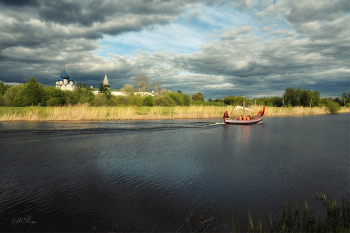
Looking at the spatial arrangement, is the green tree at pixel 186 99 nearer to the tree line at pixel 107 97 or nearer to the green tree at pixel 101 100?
the tree line at pixel 107 97

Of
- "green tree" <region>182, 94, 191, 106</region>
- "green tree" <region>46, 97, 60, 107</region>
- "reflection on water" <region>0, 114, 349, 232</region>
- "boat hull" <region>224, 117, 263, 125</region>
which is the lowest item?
"reflection on water" <region>0, 114, 349, 232</region>

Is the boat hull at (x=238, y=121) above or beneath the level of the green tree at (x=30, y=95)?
beneath

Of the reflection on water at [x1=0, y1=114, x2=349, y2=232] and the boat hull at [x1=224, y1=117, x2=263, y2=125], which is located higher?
the boat hull at [x1=224, y1=117, x2=263, y2=125]

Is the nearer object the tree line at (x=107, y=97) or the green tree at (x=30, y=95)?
the tree line at (x=107, y=97)

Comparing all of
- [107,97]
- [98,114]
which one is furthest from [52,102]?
[98,114]

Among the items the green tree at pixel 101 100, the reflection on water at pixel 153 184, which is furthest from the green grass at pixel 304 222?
the green tree at pixel 101 100

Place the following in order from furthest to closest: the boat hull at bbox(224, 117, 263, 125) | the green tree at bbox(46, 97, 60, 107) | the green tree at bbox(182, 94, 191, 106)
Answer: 1. the green tree at bbox(182, 94, 191, 106)
2. the green tree at bbox(46, 97, 60, 107)
3. the boat hull at bbox(224, 117, 263, 125)

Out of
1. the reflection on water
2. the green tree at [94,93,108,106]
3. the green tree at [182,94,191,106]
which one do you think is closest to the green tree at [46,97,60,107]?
the green tree at [94,93,108,106]

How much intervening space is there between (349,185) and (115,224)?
21.8 feet

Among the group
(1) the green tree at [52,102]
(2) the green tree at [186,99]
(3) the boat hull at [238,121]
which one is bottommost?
(3) the boat hull at [238,121]

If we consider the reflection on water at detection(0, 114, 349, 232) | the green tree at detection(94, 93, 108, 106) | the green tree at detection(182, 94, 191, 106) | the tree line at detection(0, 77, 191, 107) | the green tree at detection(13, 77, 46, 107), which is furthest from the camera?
the green tree at detection(182, 94, 191, 106)

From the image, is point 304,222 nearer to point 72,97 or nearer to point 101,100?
point 101,100

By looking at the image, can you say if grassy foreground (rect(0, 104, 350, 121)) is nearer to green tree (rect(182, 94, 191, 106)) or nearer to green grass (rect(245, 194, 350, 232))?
green grass (rect(245, 194, 350, 232))

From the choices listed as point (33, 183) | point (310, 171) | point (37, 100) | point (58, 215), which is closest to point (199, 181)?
point (58, 215)
